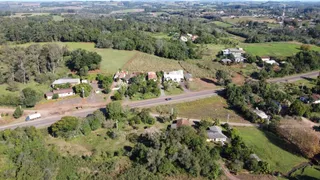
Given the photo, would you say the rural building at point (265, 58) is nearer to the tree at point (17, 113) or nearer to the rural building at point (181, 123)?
the rural building at point (181, 123)

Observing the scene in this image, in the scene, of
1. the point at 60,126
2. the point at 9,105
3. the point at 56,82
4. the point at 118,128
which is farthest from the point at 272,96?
the point at 9,105

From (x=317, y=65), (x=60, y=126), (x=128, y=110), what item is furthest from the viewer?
(x=317, y=65)

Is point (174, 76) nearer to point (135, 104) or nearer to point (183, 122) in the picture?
point (135, 104)

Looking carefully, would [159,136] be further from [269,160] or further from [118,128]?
[269,160]

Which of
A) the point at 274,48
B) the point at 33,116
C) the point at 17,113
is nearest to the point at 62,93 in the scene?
the point at 33,116

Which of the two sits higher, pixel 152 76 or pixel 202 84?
pixel 152 76

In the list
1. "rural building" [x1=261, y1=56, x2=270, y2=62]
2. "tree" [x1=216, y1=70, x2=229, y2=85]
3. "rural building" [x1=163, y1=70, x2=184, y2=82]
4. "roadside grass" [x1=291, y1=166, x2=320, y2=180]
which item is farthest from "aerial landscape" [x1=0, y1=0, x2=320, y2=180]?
"tree" [x1=216, y1=70, x2=229, y2=85]

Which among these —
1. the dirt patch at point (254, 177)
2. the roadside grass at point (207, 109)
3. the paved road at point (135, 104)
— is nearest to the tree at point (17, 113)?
the paved road at point (135, 104)
